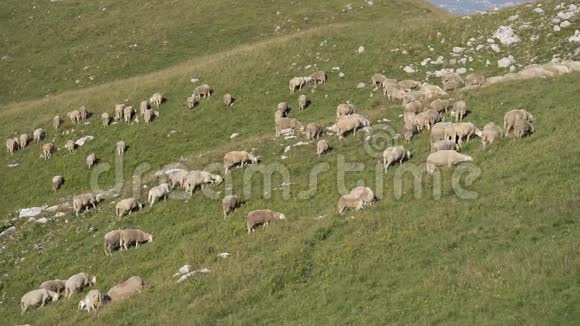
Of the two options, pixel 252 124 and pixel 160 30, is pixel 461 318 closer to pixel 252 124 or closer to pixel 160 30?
pixel 252 124

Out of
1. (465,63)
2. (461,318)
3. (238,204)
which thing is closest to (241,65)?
(465,63)

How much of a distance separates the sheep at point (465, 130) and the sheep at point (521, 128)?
6.60ft

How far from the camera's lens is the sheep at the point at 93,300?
22.1m

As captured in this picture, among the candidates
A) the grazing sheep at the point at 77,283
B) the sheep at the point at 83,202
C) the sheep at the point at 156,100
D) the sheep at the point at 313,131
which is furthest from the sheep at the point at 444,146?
the sheep at the point at 156,100

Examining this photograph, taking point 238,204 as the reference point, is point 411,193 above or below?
above

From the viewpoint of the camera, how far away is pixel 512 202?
69.5 feet

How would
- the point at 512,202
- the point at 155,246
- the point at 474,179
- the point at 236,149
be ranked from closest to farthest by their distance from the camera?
1. the point at 512,202
2. the point at 474,179
3. the point at 155,246
4. the point at 236,149

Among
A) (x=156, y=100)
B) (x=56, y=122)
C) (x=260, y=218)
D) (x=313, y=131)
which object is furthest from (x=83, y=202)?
(x=56, y=122)

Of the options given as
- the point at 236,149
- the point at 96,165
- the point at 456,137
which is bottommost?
the point at 96,165

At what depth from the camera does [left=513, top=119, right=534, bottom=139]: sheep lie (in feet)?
89.3

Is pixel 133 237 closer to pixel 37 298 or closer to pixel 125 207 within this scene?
pixel 125 207

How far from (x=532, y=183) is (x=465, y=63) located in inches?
991

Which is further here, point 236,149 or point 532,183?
point 236,149

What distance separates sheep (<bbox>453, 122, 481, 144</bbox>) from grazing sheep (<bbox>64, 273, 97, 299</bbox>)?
20.0 metres
